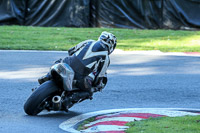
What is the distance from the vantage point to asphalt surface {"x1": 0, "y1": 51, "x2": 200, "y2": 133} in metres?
7.31

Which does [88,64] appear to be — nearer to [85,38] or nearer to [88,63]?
[88,63]

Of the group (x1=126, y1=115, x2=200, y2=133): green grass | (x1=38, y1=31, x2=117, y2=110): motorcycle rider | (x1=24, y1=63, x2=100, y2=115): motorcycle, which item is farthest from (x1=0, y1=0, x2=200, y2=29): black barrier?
(x1=126, y1=115, x2=200, y2=133): green grass

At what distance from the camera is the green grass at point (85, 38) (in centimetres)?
1597

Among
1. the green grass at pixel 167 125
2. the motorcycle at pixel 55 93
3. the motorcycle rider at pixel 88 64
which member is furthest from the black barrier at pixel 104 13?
the green grass at pixel 167 125

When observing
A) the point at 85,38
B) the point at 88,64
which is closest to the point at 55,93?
the point at 88,64

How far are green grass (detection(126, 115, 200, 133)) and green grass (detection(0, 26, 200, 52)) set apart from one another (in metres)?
→ 8.96

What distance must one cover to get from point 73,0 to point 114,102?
11.9 m

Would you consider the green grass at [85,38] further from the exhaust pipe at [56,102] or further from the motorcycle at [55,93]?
the exhaust pipe at [56,102]

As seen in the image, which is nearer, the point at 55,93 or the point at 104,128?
the point at 104,128

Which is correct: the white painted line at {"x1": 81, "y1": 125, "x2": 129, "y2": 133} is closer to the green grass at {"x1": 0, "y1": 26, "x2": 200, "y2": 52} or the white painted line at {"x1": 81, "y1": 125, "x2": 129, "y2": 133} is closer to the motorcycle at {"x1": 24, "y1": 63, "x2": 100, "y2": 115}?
the motorcycle at {"x1": 24, "y1": 63, "x2": 100, "y2": 115}

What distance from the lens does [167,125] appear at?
20.8ft

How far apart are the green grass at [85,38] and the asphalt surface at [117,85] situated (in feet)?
5.18

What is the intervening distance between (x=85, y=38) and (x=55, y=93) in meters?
10.3

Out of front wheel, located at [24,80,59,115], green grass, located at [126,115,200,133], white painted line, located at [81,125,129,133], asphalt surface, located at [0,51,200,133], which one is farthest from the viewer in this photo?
asphalt surface, located at [0,51,200,133]
